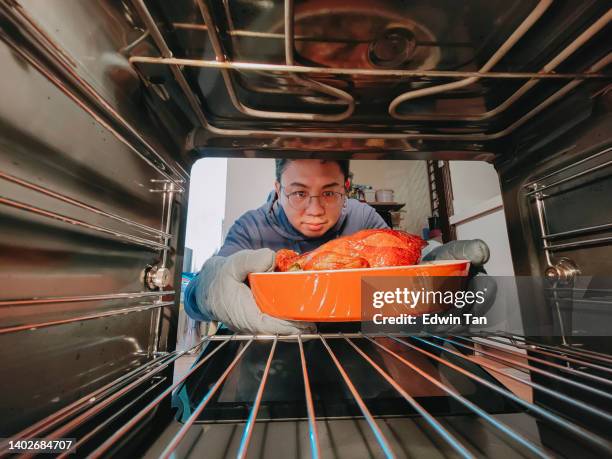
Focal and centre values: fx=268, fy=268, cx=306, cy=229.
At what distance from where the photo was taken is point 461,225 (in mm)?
1631

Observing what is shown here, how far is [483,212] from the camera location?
4.49 feet

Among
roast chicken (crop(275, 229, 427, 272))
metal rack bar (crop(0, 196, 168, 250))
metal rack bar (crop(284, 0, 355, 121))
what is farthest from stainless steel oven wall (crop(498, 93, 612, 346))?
metal rack bar (crop(0, 196, 168, 250))

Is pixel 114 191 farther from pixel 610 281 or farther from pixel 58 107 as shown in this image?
pixel 610 281

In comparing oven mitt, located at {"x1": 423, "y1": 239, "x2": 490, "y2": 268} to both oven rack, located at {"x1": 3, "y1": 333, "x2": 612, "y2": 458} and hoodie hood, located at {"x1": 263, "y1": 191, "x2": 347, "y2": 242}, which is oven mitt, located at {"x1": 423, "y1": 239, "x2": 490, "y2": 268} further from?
hoodie hood, located at {"x1": 263, "y1": 191, "x2": 347, "y2": 242}

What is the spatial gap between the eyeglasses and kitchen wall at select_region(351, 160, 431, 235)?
→ 231cm

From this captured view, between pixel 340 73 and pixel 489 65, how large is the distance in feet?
0.74

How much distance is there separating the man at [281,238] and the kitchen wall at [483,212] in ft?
1.76

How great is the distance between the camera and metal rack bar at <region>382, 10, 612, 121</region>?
332 millimetres

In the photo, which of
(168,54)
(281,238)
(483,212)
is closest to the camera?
(168,54)

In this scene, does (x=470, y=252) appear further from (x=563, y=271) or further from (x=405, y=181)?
(x=405, y=181)

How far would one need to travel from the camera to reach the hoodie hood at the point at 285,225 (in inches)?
45.7

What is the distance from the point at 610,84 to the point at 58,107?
0.75 metres

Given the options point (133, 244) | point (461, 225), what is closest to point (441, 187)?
point (461, 225)

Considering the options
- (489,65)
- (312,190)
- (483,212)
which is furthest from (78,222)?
(483,212)
